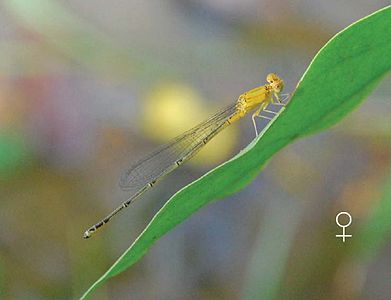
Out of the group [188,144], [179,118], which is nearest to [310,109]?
[188,144]

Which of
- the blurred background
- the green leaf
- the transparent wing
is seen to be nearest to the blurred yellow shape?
the blurred background

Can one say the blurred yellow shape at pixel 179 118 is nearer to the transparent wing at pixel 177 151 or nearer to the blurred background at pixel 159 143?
the blurred background at pixel 159 143

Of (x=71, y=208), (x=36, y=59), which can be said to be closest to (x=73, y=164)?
(x=71, y=208)

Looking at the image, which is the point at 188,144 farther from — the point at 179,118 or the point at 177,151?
the point at 179,118

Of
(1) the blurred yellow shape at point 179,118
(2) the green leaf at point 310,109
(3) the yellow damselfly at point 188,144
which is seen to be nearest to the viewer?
(2) the green leaf at point 310,109

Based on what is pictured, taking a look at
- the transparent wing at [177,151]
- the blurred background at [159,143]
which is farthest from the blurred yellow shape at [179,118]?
the transparent wing at [177,151]

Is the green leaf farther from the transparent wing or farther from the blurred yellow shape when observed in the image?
the blurred yellow shape

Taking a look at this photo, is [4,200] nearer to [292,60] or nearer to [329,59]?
[292,60]
